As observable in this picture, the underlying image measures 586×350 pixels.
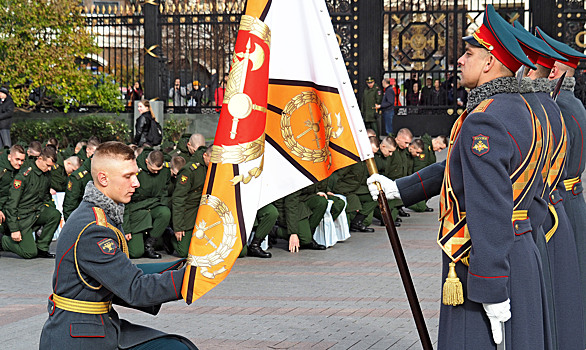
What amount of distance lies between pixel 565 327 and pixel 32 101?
20.7 m

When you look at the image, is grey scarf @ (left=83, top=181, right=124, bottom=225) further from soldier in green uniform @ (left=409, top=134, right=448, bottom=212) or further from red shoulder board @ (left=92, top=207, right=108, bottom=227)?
soldier in green uniform @ (left=409, top=134, right=448, bottom=212)

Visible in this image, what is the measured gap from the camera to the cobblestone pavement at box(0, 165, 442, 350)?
266 inches

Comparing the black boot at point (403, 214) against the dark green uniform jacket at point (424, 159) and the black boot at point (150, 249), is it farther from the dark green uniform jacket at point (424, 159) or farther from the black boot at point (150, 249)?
the black boot at point (150, 249)

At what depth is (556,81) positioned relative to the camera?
19.7 feet

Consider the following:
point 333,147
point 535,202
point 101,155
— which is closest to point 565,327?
point 535,202

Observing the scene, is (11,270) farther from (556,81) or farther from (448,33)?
(448,33)

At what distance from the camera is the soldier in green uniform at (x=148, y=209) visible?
11.0 metres

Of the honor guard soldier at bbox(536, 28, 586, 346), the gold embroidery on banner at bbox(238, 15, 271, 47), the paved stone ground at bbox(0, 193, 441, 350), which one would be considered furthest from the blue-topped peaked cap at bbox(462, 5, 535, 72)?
the paved stone ground at bbox(0, 193, 441, 350)

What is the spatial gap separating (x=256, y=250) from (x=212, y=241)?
6.88m

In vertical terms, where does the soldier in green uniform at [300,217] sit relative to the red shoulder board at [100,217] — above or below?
below

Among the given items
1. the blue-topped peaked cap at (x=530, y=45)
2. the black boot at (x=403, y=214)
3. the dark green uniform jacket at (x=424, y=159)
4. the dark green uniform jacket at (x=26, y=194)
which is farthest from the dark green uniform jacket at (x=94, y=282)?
the dark green uniform jacket at (x=424, y=159)

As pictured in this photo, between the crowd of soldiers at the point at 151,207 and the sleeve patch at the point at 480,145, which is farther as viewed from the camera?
the crowd of soldiers at the point at 151,207

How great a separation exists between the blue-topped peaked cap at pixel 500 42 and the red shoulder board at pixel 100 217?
2.02 metres

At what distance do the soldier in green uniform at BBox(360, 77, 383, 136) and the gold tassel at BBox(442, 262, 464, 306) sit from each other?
58.3ft
